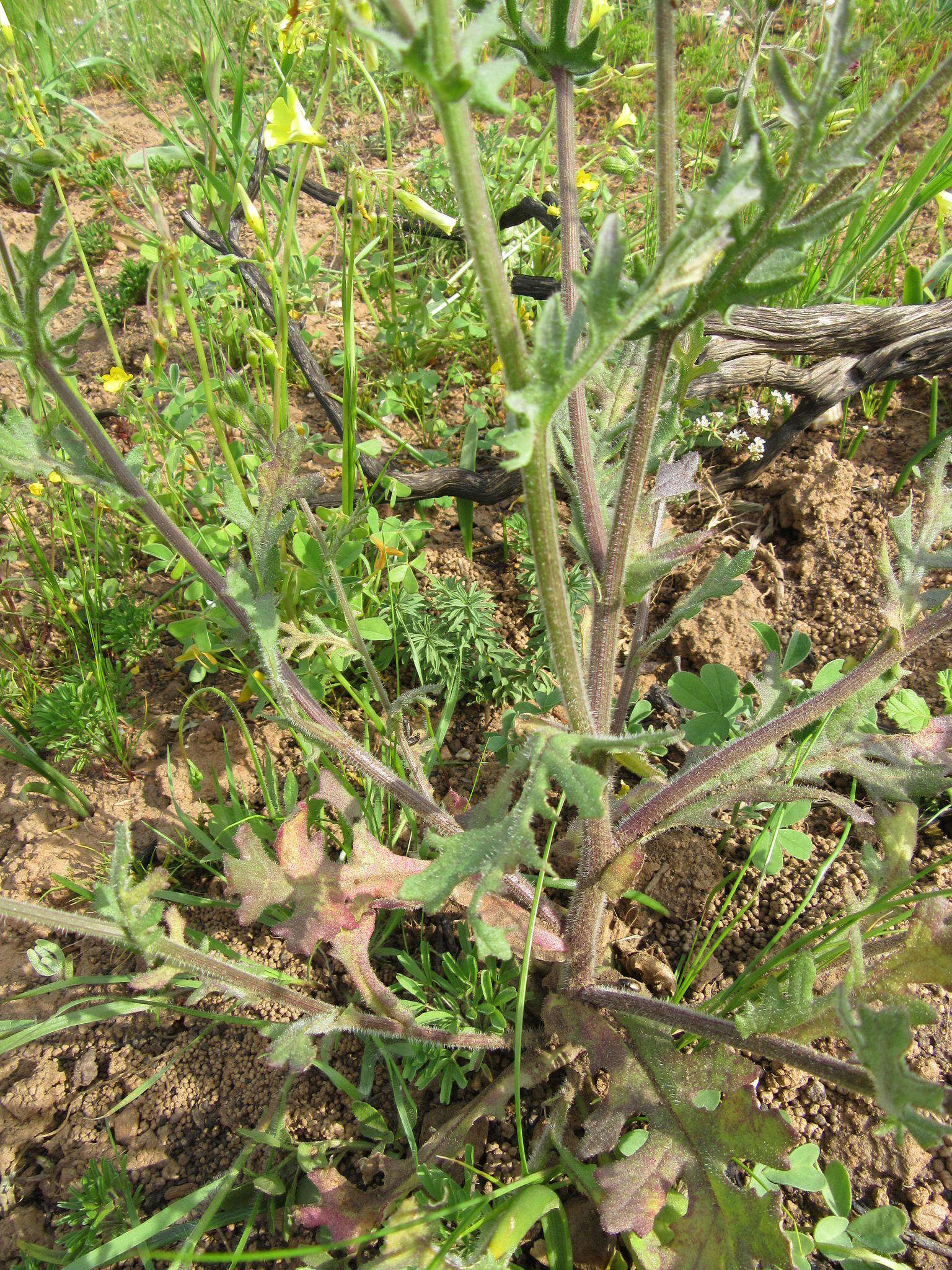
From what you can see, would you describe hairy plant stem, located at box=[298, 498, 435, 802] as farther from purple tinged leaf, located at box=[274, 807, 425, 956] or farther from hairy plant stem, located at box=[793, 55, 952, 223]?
Answer: hairy plant stem, located at box=[793, 55, 952, 223]

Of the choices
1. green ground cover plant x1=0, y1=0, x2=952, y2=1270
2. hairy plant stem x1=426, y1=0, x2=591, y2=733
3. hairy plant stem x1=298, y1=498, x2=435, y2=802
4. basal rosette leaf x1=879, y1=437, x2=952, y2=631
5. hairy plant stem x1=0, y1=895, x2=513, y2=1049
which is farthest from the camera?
hairy plant stem x1=298, y1=498, x2=435, y2=802

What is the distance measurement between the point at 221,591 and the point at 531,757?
30.5 inches

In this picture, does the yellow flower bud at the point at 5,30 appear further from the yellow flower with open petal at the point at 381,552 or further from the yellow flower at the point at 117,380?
the yellow flower with open petal at the point at 381,552

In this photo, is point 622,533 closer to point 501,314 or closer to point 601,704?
point 601,704

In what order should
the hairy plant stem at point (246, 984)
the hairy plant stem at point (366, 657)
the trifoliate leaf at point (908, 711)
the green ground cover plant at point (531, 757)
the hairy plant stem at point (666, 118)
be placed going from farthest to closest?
the trifoliate leaf at point (908, 711) → the hairy plant stem at point (366, 657) → the hairy plant stem at point (246, 984) → the hairy plant stem at point (666, 118) → the green ground cover plant at point (531, 757)

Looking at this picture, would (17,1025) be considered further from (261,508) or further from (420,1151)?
(261,508)

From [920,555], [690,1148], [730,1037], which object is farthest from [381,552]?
[690,1148]

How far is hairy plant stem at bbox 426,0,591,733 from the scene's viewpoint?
77 centimetres

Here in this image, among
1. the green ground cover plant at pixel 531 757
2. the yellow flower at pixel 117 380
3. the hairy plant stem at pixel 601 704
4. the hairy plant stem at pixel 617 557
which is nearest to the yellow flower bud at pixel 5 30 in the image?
the green ground cover plant at pixel 531 757

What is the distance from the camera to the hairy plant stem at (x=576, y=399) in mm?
1471

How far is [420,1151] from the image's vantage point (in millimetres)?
1438

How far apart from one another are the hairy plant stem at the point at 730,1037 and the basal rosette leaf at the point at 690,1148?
52mm

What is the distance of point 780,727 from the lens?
1436 mm

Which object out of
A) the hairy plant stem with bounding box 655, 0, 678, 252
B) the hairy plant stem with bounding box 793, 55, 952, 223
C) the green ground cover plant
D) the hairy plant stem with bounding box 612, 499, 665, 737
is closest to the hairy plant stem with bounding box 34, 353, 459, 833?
the green ground cover plant
